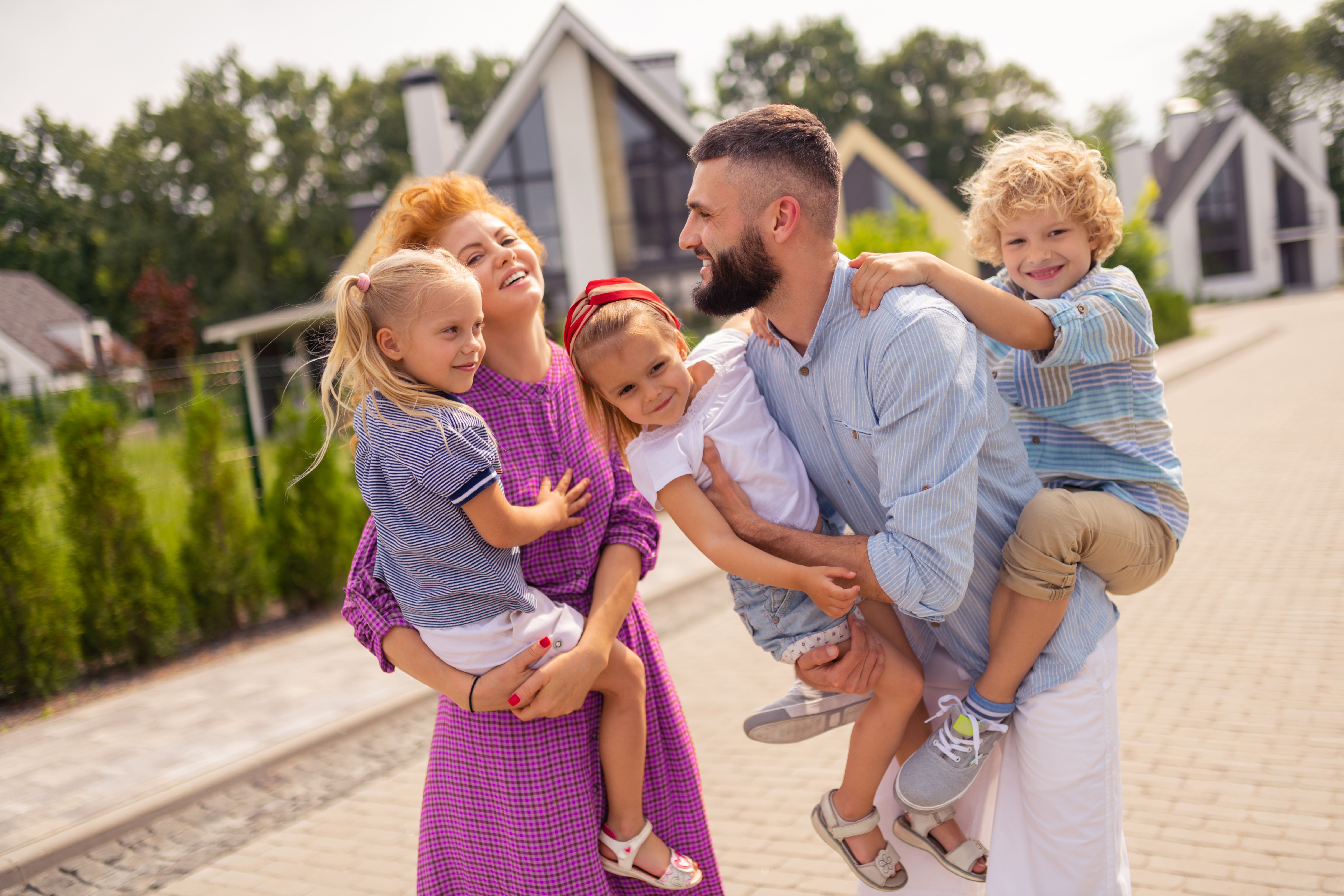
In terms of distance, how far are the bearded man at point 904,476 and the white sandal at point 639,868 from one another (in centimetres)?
48

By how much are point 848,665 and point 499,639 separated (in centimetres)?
84

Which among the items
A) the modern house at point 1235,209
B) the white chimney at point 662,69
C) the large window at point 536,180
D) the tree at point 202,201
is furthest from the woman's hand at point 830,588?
the modern house at point 1235,209

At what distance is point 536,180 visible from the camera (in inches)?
990

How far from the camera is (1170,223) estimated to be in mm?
49688

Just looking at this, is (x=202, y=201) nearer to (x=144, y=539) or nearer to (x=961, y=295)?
(x=144, y=539)

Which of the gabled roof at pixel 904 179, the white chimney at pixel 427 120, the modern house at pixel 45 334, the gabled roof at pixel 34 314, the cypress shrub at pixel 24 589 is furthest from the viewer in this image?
the gabled roof at pixel 34 314

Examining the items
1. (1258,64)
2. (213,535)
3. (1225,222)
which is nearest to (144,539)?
(213,535)

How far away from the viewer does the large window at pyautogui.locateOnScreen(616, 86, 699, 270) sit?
24.9m

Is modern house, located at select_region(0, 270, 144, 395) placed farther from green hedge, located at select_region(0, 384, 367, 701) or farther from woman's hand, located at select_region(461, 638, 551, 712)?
woman's hand, located at select_region(461, 638, 551, 712)

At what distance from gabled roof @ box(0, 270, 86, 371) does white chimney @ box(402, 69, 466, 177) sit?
17.5 meters

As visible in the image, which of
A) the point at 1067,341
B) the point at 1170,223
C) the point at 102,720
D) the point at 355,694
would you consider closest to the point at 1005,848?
the point at 1067,341

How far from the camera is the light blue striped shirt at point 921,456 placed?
6.45ft

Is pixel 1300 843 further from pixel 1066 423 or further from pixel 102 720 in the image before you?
pixel 102 720

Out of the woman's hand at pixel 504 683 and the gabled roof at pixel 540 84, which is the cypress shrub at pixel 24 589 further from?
the gabled roof at pixel 540 84
